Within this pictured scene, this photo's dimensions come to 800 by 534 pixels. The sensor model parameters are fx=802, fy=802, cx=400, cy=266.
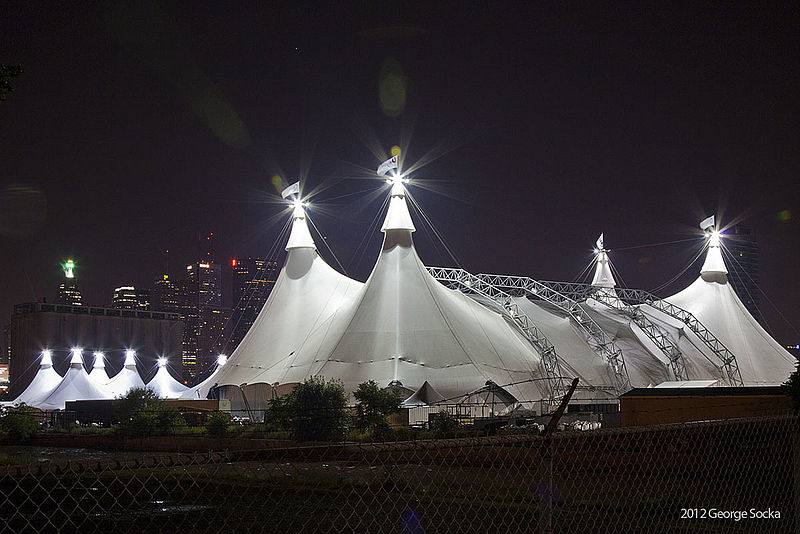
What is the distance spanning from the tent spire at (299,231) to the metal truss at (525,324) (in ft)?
28.1

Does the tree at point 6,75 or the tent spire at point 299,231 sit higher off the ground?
the tent spire at point 299,231

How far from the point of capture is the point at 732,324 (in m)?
58.6

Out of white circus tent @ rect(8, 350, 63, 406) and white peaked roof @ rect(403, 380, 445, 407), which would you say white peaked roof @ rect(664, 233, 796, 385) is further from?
white circus tent @ rect(8, 350, 63, 406)

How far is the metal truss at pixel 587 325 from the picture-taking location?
47.0 metres

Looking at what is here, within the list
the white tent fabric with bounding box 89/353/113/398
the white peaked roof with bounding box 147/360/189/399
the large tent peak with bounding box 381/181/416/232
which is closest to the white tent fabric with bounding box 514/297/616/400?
the large tent peak with bounding box 381/181/416/232

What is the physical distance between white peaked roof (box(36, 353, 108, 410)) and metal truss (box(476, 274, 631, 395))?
3088cm

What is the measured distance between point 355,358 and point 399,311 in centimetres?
352

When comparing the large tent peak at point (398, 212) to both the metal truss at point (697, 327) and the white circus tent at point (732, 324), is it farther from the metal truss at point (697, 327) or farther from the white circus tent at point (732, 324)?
the white circus tent at point (732, 324)

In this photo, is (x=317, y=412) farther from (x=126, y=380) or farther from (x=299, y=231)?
(x=126, y=380)

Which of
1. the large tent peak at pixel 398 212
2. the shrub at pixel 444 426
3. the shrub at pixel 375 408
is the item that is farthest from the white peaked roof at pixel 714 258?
the shrub at pixel 444 426

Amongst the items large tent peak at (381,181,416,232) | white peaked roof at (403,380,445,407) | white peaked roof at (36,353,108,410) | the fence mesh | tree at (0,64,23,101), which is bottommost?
the fence mesh

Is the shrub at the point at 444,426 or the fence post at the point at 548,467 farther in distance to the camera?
the shrub at the point at 444,426

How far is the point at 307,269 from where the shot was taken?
50.8m

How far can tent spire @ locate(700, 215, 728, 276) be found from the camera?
61659mm
